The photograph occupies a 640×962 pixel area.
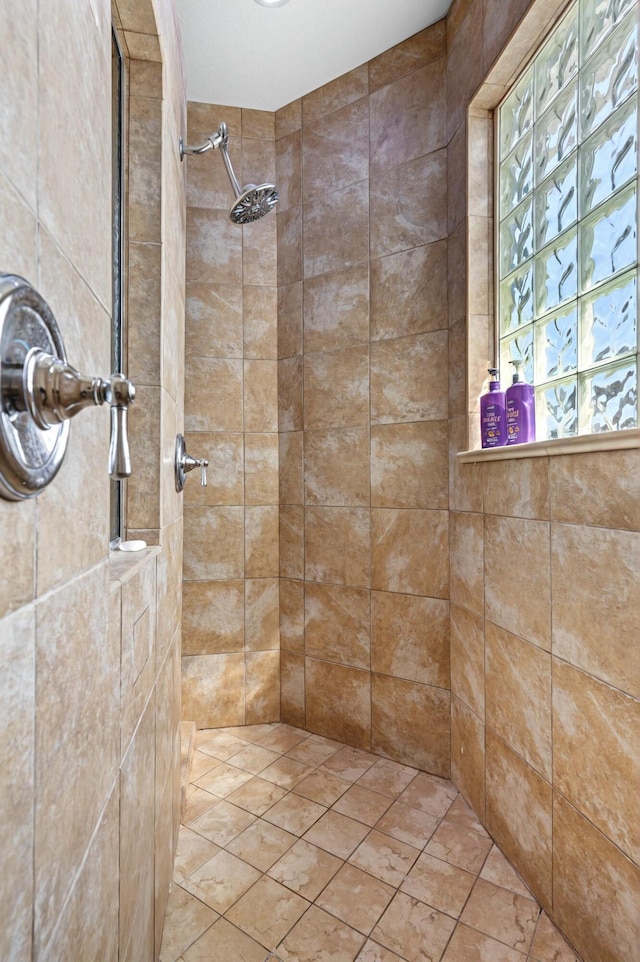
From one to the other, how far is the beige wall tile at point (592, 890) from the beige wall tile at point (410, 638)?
2.41 feet

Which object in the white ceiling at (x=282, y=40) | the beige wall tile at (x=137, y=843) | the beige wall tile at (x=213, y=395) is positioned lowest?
the beige wall tile at (x=137, y=843)

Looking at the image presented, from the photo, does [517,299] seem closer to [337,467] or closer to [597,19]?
[597,19]

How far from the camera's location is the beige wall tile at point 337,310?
2158mm

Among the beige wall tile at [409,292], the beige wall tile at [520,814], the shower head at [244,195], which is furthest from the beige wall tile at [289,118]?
the beige wall tile at [520,814]

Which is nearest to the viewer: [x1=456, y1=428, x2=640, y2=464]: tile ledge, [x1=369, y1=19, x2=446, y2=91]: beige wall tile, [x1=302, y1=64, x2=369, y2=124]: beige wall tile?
[x1=456, y1=428, x2=640, y2=464]: tile ledge

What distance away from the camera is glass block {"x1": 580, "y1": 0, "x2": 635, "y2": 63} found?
1214 millimetres

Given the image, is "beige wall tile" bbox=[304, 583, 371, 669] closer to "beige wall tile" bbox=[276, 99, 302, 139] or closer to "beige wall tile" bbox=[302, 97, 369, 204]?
"beige wall tile" bbox=[302, 97, 369, 204]

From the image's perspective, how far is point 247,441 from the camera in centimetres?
238

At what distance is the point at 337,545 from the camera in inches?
88.1

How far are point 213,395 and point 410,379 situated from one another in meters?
0.90

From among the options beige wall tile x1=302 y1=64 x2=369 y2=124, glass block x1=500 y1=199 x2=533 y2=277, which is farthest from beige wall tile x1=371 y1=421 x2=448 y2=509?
beige wall tile x1=302 y1=64 x2=369 y2=124

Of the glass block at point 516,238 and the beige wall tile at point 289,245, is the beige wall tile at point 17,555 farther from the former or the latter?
the beige wall tile at point 289,245

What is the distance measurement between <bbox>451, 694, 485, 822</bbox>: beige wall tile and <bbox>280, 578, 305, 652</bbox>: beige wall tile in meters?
0.75

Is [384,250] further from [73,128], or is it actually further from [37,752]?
[37,752]
